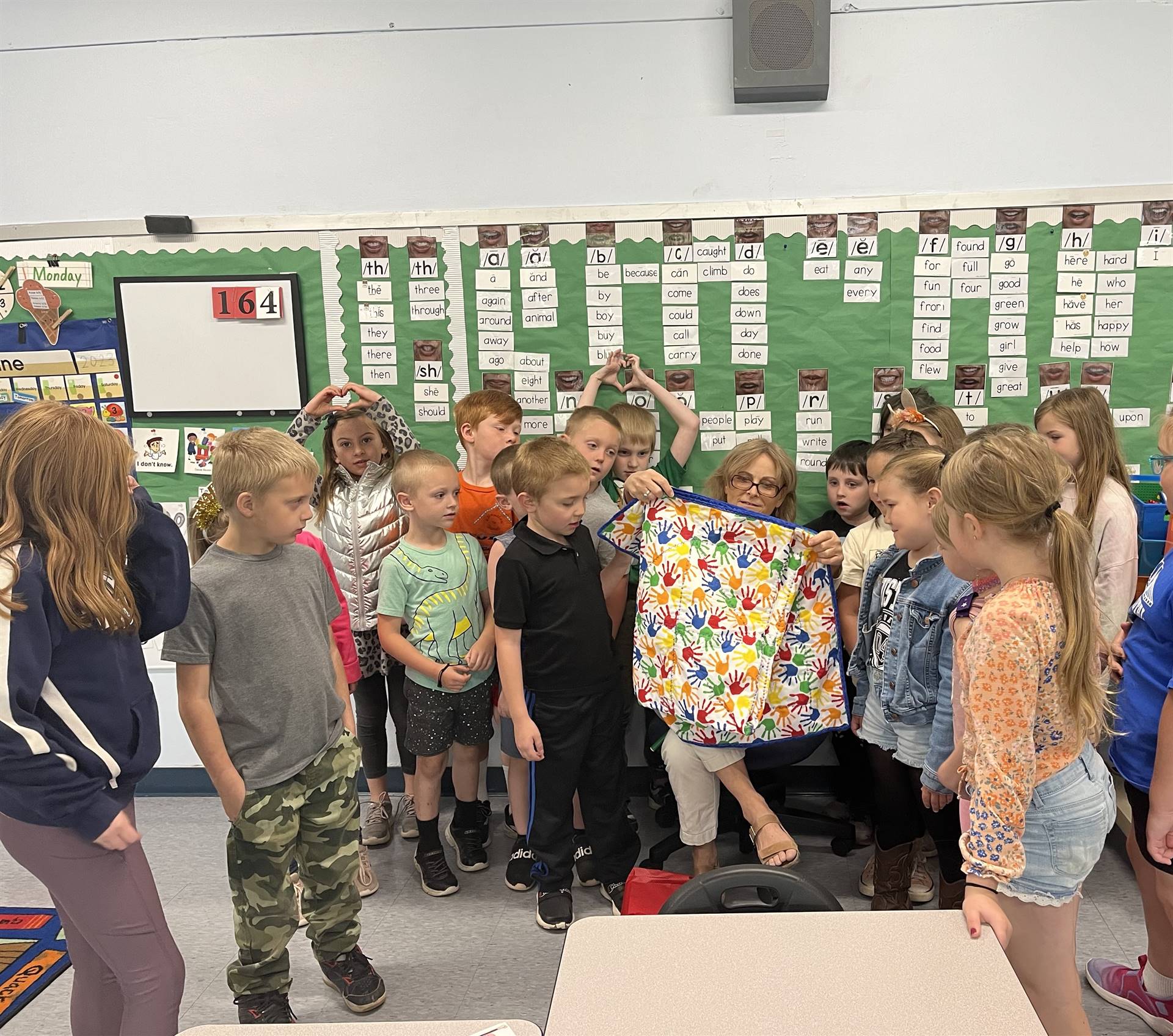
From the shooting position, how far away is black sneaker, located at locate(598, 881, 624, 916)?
8.32 ft

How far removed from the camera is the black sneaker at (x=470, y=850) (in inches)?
111

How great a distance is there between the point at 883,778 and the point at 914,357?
149 cm

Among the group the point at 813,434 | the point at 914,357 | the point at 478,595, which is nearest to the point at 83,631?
the point at 478,595

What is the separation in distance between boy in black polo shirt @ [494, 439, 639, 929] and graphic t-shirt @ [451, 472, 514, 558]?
0.39 meters

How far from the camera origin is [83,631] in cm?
157

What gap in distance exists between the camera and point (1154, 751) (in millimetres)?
1794

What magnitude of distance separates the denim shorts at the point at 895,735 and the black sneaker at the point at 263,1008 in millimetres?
1562

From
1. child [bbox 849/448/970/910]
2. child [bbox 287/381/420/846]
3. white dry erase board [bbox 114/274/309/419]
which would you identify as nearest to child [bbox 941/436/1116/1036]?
child [bbox 849/448/970/910]

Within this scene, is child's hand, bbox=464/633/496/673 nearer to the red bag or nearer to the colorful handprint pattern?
the colorful handprint pattern

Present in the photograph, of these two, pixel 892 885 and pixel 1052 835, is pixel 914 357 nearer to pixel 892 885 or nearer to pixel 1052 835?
pixel 892 885

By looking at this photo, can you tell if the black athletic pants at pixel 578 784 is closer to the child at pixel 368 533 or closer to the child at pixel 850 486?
the child at pixel 368 533

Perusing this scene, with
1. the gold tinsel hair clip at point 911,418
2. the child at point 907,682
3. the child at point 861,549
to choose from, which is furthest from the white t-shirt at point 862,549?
the gold tinsel hair clip at point 911,418

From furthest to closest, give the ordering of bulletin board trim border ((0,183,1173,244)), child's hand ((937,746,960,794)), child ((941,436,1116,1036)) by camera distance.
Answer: bulletin board trim border ((0,183,1173,244)) → child's hand ((937,746,960,794)) → child ((941,436,1116,1036))

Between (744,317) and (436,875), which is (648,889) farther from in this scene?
(744,317)
